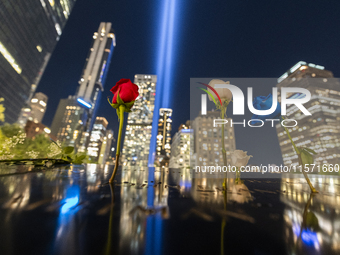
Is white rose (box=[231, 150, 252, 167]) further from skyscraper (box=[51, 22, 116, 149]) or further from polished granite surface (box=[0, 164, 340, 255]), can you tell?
skyscraper (box=[51, 22, 116, 149])

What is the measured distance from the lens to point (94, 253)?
516mm

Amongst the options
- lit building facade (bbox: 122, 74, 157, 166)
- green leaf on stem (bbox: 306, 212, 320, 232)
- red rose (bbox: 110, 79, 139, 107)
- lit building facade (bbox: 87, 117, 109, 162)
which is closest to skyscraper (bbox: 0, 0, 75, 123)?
lit building facade (bbox: 87, 117, 109, 162)

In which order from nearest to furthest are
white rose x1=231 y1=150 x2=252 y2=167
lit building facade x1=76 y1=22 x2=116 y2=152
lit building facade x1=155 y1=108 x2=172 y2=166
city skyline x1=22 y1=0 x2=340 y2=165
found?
1. white rose x1=231 y1=150 x2=252 y2=167
2. city skyline x1=22 y1=0 x2=340 y2=165
3. lit building facade x1=76 y1=22 x2=116 y2=152
4. lit building facade x1=155 y1=108 x2=172 y2=166

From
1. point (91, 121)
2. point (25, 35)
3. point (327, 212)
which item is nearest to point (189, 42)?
point (327, 212)

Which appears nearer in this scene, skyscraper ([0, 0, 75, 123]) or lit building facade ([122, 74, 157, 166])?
skyscraper ([0, 0, 75, 123])

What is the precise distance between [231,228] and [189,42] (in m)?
36.7

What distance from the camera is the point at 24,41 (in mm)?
53188

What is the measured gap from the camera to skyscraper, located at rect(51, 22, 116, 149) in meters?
83.9

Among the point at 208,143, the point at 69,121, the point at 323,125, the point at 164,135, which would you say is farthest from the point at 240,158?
the point at 69,121

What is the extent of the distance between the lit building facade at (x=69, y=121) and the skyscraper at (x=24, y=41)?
21.5 metres

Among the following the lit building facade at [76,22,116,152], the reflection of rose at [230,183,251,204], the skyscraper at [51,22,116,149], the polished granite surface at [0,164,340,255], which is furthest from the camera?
the lit building facade at [76,22,116,152]

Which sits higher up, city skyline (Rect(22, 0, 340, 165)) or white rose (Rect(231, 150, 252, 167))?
city skyline (Rect(22, 0, 340, 165))

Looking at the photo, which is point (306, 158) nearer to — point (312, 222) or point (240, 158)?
point (240, 158)

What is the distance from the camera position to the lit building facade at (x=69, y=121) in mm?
82312
